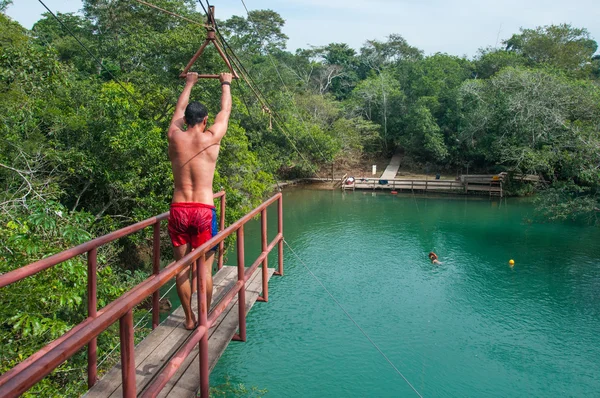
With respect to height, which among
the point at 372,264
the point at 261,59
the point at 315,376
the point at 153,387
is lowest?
the point at 315,376

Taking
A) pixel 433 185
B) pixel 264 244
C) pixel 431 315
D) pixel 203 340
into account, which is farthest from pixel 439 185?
pixel 203 340

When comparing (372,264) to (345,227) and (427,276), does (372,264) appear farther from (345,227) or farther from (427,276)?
(345,227)

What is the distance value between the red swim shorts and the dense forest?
2482 mm

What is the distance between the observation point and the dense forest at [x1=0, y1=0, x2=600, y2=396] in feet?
23.6

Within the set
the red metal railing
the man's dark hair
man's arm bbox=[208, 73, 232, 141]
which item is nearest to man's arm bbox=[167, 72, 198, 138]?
the man's dark hair

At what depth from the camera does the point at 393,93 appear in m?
36.8

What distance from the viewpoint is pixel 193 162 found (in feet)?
11.5

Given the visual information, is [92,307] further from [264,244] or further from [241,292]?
[264,244]

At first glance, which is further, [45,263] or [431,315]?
[431,315]

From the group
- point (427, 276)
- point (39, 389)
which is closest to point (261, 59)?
point (427, 276)

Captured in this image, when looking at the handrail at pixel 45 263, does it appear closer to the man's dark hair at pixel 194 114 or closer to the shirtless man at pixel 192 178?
the shirtless man at pixel 192 178

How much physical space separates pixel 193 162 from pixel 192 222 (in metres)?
0.46

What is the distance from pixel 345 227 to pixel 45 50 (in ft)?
55.3

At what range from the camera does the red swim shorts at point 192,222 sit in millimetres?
3545
